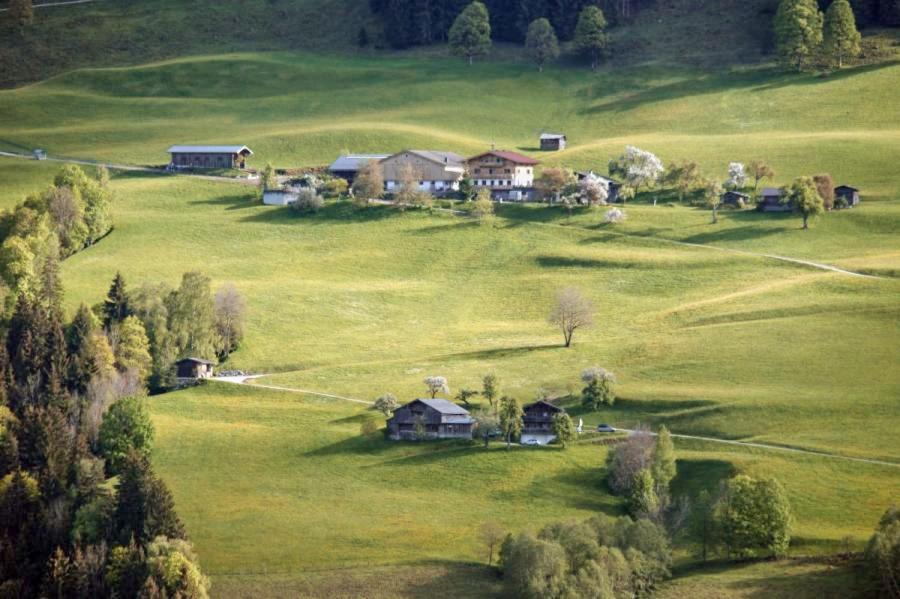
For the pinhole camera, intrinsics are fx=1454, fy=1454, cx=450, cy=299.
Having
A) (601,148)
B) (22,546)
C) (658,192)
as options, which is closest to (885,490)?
(22,546)

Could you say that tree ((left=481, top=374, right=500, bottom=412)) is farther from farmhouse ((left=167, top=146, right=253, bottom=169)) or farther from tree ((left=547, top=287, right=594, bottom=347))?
farmhouse ((left=167, top=146, right=253, bottom=169))

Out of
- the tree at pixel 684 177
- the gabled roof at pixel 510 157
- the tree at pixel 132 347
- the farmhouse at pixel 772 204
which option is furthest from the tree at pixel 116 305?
the farmhouse at pixel 772 204

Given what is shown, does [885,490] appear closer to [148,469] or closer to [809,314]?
[809,314]

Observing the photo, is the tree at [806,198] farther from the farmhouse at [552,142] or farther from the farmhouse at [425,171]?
the farmhouse at [425,171]

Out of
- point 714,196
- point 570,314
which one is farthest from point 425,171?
point 570,314

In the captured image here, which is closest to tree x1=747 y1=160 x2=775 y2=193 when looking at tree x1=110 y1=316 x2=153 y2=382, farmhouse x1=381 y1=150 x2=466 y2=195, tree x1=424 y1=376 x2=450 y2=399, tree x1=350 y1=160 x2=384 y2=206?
farmhouse x1=381 y1=150 x2=466 y2=195
